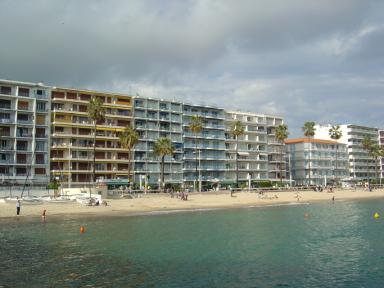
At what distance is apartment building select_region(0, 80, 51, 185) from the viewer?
96000 mm

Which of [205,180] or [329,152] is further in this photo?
[329,152]

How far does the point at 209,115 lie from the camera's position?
437ft

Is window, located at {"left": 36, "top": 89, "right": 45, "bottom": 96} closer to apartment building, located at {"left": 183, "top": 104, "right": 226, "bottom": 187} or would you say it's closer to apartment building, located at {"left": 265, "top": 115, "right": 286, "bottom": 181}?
apartment building, located at {"left": 183, "top": 104, "right": 226, "bottom": 187}

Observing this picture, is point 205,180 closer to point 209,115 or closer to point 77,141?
point 209,115

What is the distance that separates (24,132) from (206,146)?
51538 mm

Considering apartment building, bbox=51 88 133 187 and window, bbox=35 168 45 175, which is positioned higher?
apartment building, bbox=51 88 133 187

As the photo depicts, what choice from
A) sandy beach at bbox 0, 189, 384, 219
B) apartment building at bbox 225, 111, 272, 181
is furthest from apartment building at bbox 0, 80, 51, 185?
apartment building at bbox 225, 111, 272, 181

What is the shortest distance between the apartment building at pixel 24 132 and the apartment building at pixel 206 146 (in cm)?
3996

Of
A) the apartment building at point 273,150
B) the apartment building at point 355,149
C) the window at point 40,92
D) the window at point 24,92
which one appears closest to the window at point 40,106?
the window at point 40,92

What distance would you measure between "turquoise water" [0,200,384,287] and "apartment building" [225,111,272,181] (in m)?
87.1

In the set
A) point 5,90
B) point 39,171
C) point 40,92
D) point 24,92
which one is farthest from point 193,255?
point 40,92

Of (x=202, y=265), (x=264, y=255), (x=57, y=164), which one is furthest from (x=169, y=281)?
(x=57, y=164)

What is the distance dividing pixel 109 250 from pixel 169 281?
10.7 m

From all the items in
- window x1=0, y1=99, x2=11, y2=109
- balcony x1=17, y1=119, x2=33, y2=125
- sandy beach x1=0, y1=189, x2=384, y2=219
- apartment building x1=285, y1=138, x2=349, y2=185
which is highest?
window x1=0, y1=99, x2=11, y2=109
